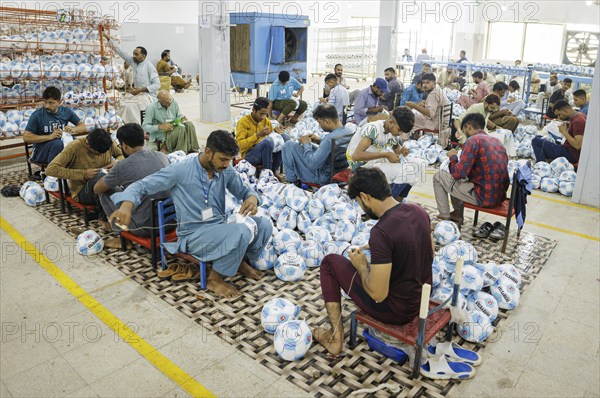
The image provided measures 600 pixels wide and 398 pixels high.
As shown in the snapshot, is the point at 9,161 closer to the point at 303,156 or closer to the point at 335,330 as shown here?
the point at 303,156

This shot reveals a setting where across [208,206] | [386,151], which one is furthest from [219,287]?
[386,151]

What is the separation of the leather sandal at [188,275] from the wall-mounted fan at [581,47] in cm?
2413

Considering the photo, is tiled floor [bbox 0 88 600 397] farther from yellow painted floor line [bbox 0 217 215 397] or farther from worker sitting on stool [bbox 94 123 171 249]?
worker sitting on stool [bbox 94 123 171 249]

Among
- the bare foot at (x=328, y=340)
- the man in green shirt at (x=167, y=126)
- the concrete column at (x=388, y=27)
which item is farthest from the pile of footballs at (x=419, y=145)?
the concrete column at (x=388, y=27)

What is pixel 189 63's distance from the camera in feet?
68.5

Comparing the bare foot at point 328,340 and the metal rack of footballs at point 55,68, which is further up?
the metal rack of footballs at point 55,68

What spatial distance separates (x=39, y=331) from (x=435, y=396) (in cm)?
308

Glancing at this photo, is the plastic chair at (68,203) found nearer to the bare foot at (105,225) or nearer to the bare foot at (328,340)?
the bare foot at (105,225)

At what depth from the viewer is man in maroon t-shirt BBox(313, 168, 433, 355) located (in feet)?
10.7

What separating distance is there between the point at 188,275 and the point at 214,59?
26.0ft

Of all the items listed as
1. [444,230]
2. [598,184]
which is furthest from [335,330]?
[598,184]

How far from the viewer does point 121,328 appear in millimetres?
4160

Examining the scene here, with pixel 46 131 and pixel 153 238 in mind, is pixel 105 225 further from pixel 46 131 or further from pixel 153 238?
pixel 46 131

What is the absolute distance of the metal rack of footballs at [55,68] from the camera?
28.1 ft
